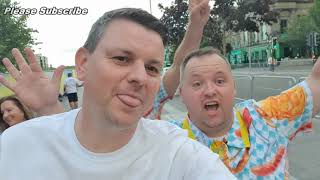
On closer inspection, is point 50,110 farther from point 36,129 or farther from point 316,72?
point 316,72

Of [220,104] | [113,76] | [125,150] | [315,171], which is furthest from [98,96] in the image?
[315,171]

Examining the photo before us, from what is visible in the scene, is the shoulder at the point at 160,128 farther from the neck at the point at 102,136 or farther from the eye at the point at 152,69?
the eye at the point at 152,69

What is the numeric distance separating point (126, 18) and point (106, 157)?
0.52 meters

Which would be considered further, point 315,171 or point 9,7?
point 9,7

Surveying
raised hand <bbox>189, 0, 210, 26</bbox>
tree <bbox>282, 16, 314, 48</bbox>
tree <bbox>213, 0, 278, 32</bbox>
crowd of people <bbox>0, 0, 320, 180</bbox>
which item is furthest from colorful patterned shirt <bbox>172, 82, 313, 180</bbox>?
tree <bbox>282, 16, 314, 48</bbox>

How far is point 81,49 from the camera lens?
177 centimetres

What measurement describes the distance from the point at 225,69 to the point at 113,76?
925 millimetres

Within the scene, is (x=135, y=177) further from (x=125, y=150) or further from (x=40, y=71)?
(x=40, y=71)

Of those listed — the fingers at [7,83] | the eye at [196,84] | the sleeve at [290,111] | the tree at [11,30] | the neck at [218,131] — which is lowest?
the neck at [218,131]

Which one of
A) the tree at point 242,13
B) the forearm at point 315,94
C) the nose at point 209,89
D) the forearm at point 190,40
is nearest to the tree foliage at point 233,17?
the tree at point 242,13

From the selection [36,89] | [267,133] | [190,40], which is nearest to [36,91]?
[36,89]

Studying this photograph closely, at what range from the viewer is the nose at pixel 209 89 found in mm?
2221

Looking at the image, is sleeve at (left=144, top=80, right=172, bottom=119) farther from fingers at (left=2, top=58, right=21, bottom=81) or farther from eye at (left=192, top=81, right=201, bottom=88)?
fingers at (left=2, top=58, right=21, bottom=81)

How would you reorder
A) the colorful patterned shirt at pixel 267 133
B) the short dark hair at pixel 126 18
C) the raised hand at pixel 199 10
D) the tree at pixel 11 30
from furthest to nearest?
the tree at pixel 11 30
the raised hand at pixel 199 10
the colorful patterned shirt at pixel 267 133
the short dark hair at pixel 126 18
